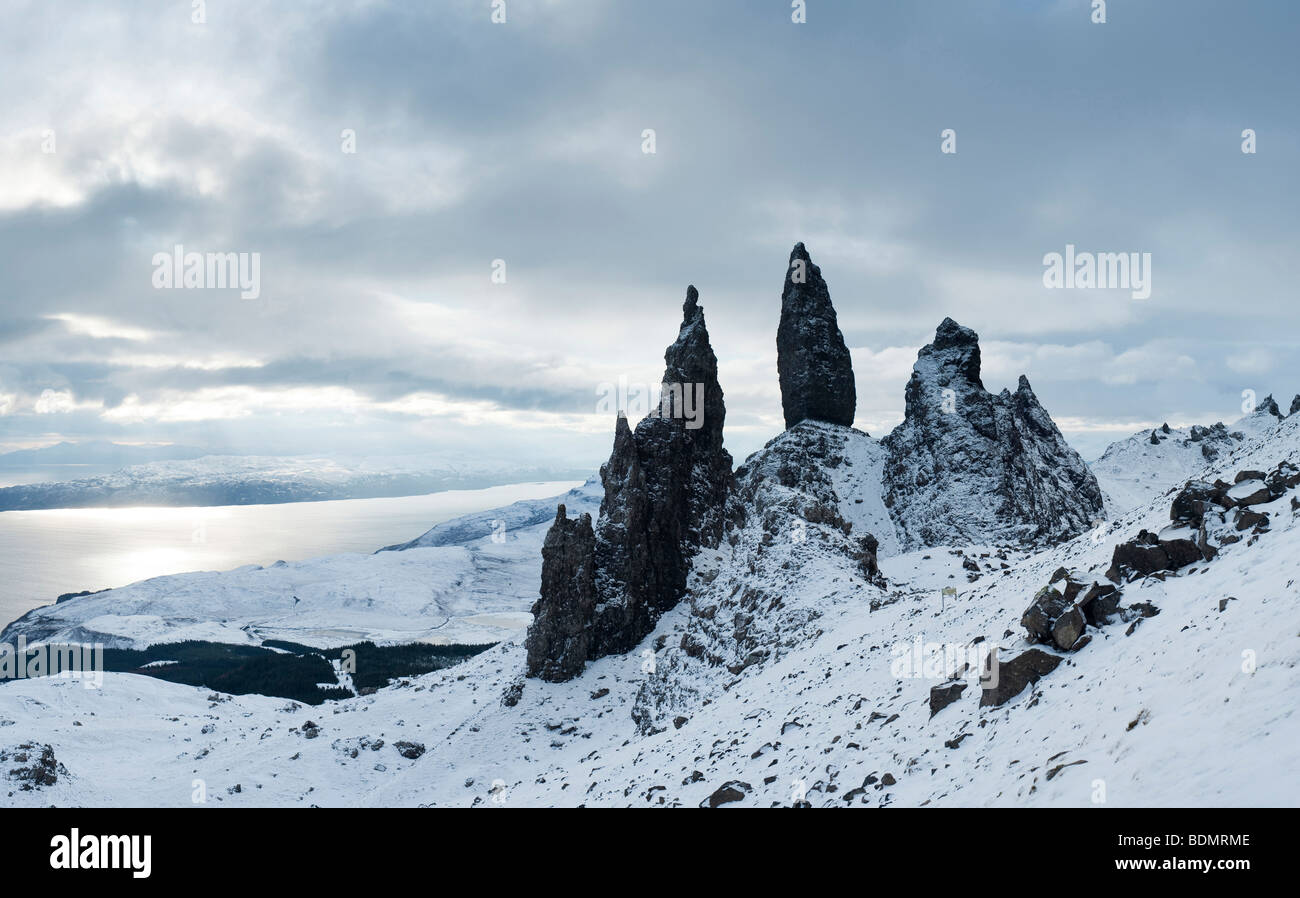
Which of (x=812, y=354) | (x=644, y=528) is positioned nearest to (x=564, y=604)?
(x=644, y=528)

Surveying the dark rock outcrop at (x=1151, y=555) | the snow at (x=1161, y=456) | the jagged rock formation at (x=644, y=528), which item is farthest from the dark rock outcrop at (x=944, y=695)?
the snow at (x=1161, y=456)

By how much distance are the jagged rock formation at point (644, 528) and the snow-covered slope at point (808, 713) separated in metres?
2.69

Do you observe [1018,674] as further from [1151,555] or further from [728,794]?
[728,794]

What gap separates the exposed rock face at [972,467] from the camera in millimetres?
91938

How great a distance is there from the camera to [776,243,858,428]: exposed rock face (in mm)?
118062

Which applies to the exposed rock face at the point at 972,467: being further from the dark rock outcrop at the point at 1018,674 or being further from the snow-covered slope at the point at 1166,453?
the dark rock outcrop at the point at 1018,674

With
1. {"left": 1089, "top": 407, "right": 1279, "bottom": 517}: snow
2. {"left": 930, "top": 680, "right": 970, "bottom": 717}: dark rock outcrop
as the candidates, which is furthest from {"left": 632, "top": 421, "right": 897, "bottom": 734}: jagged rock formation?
Answer: {"left": 1089, "top": 407, "right": 1279, "bottom": 517}: snow

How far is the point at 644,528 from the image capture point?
7725 centimetres

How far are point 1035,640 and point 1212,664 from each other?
6716 mm

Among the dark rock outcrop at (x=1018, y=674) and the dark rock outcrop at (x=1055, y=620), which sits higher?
the dark rock outcrop at (x=1055, y=620)

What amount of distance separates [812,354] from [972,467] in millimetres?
33899
